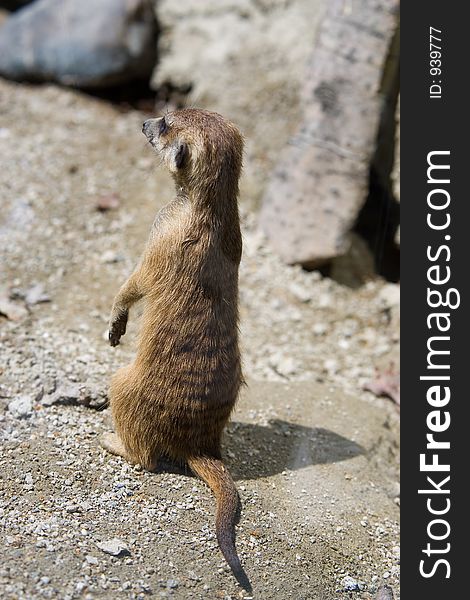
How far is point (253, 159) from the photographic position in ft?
22.1

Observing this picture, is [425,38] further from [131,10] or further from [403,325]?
[131,10]

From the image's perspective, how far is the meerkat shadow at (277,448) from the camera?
13.6 feet

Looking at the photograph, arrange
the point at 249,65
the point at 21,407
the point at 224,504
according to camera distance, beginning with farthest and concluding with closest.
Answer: the point at 249,65
the point at 21,407
the point at 224,504

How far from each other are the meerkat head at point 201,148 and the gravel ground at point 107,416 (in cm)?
130

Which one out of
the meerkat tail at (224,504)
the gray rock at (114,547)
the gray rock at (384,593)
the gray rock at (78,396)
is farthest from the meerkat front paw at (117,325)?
the gray rock at (384,593)

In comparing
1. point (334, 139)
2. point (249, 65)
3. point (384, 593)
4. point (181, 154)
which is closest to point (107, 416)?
point (181, 154)

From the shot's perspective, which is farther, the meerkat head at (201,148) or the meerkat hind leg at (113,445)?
the meerkat hind leg at (113,445)

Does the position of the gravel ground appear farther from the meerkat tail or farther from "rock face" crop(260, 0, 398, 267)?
"rock face" crop(260, 0, 398, 267)

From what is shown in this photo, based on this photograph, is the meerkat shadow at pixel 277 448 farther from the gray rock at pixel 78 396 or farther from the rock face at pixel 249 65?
the rock face at pixel 249 65

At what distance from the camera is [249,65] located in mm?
7016

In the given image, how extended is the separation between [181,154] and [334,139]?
279 cm

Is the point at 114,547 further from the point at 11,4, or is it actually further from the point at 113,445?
the point at 11,4

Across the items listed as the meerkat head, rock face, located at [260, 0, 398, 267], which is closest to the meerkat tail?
the meerkat head

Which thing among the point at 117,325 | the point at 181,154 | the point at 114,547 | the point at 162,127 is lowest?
the point at 114,547
